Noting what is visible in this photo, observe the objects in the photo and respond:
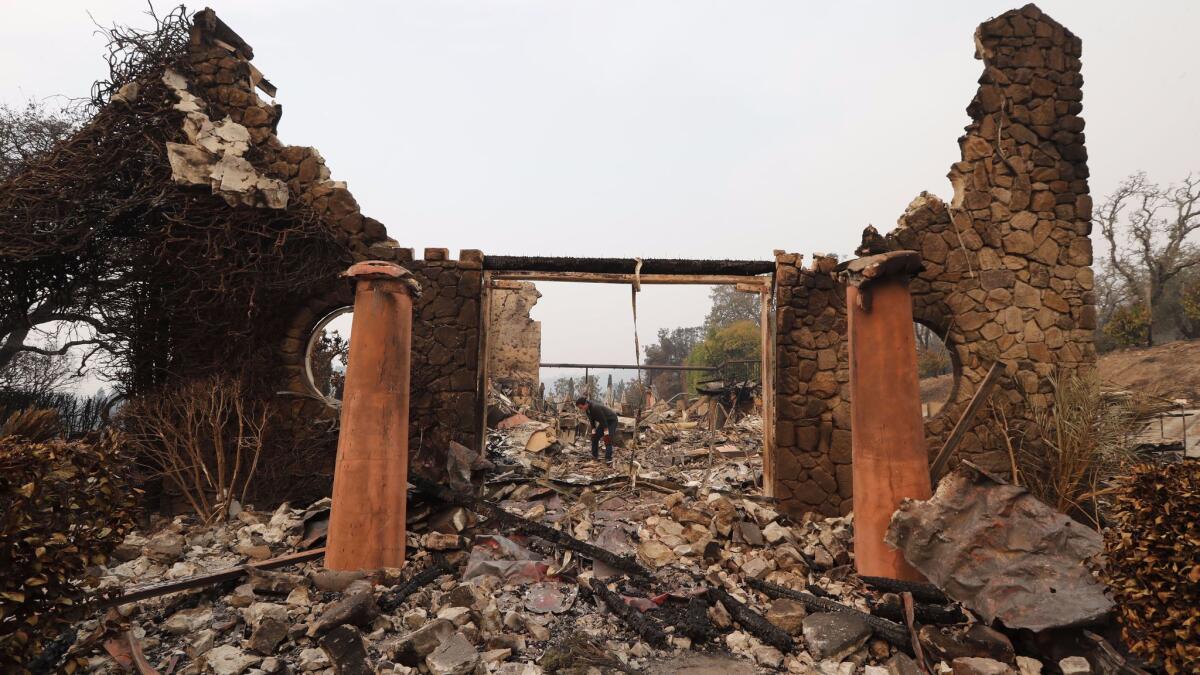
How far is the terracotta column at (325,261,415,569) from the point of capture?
4.44m

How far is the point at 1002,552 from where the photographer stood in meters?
3.94

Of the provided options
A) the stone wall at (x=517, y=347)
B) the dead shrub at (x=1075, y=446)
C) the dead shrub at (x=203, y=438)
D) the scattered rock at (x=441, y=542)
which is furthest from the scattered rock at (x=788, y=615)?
the stone wall at (x=517, y=347)

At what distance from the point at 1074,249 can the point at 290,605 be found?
932 centimetres

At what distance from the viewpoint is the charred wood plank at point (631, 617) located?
12.5 ft

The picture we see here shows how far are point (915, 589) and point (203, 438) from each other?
7.30 m

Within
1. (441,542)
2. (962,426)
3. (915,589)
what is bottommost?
(915,589)

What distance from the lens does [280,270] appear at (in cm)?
662

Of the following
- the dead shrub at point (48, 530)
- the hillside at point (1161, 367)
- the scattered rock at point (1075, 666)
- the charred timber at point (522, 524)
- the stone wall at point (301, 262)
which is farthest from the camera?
the hillside at point (1161, 367)

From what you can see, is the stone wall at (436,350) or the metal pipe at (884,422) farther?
the stone wall at (436,350)

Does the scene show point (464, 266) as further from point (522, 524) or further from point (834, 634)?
point (834, 634)

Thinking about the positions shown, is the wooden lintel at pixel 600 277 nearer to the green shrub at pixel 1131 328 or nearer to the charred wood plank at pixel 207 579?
the charred wood plank at pixel 207 579

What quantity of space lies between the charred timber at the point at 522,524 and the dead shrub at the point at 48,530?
2.81 m

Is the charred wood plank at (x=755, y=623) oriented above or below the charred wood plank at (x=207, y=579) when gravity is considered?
below

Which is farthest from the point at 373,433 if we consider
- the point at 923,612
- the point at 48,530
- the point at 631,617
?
the point at 923,612
